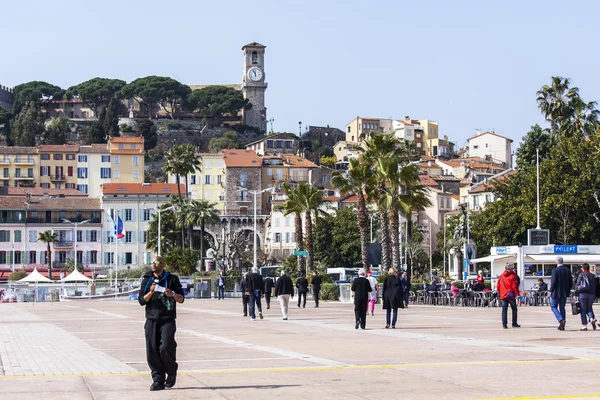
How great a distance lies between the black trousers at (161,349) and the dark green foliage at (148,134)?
17972 cm

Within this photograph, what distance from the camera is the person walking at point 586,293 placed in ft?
75.2

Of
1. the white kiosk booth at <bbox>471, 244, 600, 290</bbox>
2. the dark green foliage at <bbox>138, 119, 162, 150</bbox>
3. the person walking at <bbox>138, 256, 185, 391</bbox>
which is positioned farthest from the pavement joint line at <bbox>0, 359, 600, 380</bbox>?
the dark green foliage at <bbox>138, 119, 162, 150</bbox>

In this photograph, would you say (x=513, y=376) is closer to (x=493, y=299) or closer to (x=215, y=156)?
(x=493, y=299)

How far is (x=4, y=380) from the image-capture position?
1387 cm

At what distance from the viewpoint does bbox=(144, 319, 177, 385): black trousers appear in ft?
41.7

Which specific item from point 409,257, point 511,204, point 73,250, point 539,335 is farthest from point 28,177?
point 539,335

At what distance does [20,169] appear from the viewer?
498ft

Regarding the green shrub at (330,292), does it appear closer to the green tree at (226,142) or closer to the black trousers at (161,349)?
the black trousers at (161,349)

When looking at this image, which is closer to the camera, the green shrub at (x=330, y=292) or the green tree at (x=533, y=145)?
the green shrub at (x=330, y=292)

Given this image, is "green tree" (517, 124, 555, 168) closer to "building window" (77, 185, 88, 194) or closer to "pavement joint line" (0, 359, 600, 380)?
"pavement joint line" (0, 359, 600, 380)

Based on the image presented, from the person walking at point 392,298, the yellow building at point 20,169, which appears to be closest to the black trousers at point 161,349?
the person walking at point 392,298

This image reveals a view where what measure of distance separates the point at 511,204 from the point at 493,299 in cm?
2818

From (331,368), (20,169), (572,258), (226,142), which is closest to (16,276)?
(20,169)

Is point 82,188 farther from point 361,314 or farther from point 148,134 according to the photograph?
point 361,314
